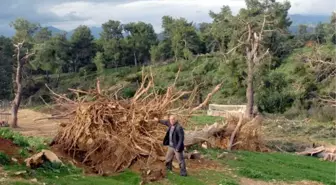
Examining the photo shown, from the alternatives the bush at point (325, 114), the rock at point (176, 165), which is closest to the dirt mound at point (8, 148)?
the rock at point (176, 165)

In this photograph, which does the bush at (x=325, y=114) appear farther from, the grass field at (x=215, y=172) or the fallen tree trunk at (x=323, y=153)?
the grass field at (x=215, y=172)

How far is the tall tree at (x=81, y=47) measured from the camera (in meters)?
59.5

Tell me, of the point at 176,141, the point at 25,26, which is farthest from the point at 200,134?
the point at 25,26

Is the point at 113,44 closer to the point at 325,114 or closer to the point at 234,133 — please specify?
the point at 325,114

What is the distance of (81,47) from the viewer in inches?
2384

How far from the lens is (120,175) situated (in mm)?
12328

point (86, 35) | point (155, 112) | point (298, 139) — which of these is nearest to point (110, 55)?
point (86, 35)

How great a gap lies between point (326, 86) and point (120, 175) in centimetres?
3037

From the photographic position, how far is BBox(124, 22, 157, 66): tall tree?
60.9 metres

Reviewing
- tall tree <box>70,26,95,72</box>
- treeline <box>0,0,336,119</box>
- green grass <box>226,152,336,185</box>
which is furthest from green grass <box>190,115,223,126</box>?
tall tree <box>70,26,95,72</box>

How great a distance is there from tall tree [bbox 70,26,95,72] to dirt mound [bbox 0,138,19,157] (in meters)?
47.9

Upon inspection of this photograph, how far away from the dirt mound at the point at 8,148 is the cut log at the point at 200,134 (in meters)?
5.58

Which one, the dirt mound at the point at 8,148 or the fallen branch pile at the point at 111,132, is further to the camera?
the fallen branch pile at the point at 111,132

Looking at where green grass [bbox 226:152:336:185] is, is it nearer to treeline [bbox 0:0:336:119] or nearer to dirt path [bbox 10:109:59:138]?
dirt path [bbox 10:109:59:138]
